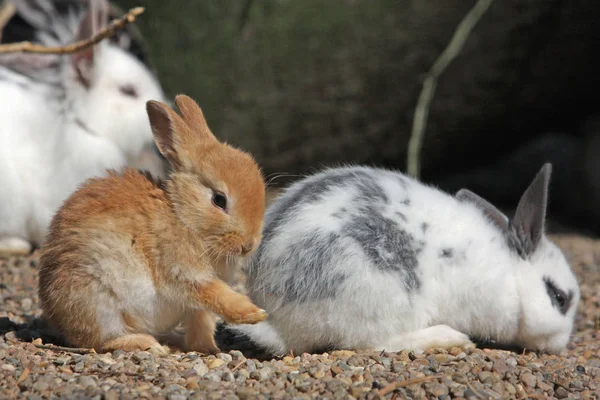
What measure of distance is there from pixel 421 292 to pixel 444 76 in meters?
4.29

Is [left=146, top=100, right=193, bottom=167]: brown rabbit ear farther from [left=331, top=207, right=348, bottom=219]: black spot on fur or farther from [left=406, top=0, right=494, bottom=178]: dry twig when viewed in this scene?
[left=406, top=0, right=494, bottom=178]: dry twig

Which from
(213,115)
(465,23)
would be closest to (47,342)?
(213,115)

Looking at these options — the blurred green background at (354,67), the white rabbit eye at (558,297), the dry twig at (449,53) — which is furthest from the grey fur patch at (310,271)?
the blurred green background at (354,67)

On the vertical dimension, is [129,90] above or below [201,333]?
above

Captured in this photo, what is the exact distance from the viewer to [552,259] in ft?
15.3

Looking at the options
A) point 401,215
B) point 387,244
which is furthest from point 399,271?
point 401,215

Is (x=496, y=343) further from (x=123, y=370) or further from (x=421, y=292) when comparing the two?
(x=123, y=370)

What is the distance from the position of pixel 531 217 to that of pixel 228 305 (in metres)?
1.96

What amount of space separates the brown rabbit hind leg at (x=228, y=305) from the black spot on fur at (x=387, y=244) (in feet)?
2.26

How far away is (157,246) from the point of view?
375 centimetres

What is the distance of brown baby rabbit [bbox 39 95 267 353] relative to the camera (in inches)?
146

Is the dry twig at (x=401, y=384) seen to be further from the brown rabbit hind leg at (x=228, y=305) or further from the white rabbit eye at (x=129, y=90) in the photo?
the white rabbit eye at (x=129, y=90)

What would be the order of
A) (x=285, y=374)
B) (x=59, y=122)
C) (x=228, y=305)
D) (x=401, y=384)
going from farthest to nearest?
(x=59, y=122)
(x=228, y=305)
(x=285, y=374)
(x=401, y=384)

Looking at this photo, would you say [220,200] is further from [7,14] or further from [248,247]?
[7,14]
